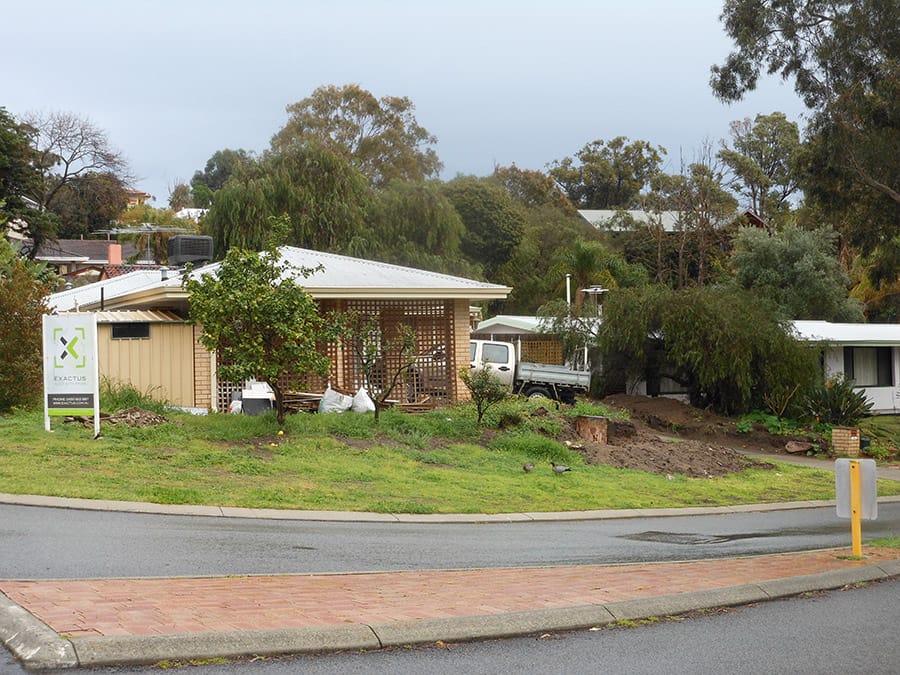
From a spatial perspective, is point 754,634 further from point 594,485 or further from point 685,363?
point 685,363

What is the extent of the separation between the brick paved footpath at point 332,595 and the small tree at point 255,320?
9.28 meters

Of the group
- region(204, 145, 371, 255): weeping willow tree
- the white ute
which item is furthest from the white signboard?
region(204, 145, 371, 255): weeping willow tree

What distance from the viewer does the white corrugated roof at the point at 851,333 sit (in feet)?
109

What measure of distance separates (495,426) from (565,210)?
6182 cm

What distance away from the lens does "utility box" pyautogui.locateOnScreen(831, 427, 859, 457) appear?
82.8 feet

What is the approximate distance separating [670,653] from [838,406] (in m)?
22.6

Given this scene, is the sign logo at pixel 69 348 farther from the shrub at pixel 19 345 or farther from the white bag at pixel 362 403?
the white bag at pixel 362 403

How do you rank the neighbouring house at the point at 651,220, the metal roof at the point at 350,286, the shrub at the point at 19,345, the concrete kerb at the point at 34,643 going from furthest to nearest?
the neighbouring house at the point at 651,220 → the metal roof at the point at 350,286 → the shrub at the point at 19,345 → the concrete kerb at the point at 34,643

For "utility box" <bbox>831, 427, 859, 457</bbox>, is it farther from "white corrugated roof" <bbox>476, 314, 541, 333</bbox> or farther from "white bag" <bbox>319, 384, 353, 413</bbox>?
"white bag" <bbox>319, 384, 353, 413</bbox>

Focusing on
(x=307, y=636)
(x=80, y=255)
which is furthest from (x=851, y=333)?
(x=80, y=255)

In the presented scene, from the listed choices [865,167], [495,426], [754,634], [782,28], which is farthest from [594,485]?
[782,28]

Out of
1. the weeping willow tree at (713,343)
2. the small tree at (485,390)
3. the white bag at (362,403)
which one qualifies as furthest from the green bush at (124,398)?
the weeping willow tree at (713,343)

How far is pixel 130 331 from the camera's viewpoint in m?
21.7

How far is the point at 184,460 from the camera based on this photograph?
1547 centimetres
